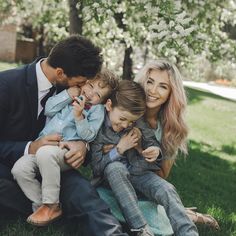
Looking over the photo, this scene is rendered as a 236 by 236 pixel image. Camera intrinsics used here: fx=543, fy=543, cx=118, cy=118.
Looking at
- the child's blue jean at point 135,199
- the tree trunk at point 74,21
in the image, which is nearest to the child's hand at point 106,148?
the child's blue jean at point 135,199

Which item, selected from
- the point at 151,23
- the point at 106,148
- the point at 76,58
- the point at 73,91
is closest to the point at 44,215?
the point at 106,148

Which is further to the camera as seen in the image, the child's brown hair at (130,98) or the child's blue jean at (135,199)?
the child's brown hair at (130,98)

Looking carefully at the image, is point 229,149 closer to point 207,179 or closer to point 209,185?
point 207,179

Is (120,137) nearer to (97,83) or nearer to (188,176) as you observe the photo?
(97,83)

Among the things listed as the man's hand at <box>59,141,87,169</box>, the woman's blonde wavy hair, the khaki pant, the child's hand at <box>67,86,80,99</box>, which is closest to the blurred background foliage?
the woman's blonde wavy hair

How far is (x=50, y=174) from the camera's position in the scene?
399cm

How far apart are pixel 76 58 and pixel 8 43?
955 inches

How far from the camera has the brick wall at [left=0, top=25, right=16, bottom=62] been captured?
27.5m

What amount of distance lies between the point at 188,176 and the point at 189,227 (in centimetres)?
363

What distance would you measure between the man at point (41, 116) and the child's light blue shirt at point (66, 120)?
86mm

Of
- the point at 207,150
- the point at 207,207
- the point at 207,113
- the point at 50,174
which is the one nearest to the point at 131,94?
the point at 50,174

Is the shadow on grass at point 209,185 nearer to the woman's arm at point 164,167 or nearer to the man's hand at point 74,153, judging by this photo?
the woman's arm at point 164,167

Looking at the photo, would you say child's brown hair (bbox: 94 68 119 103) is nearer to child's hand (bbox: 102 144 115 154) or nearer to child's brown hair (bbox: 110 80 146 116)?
child's brown hair (bbox: 110 80 146 116)

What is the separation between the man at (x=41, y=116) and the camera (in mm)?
4105
